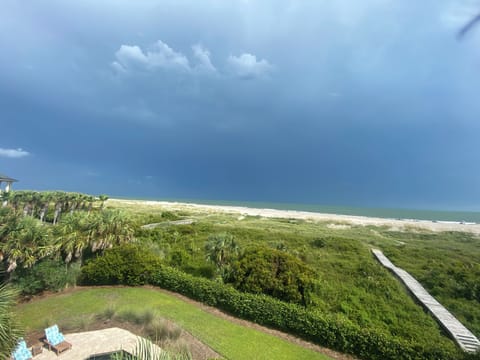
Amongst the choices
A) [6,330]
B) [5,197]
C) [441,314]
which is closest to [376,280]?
[441,314]

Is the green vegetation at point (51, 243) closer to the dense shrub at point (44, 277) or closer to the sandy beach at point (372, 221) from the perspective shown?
the dense shrub at point (44, 277)

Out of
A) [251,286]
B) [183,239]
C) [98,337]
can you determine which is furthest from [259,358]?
[183,239]

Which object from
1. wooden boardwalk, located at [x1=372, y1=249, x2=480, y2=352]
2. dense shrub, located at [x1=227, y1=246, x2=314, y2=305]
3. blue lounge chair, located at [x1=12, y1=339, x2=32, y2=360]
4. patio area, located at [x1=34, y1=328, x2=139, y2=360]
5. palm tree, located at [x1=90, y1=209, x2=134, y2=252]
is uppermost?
palm tree, located at [x1=90, y1=209, x2=134, y2=252]

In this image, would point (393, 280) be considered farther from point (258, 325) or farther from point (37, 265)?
point (37, 265)

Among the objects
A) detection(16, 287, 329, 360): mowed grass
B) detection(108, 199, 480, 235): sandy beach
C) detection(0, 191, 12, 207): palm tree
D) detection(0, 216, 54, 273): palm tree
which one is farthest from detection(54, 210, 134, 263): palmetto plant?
detection(108, 199, 480, 235): sandy beach

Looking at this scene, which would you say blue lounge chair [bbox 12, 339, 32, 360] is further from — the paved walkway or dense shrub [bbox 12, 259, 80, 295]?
dense shrub [bbox 12, 259, 80, 295]

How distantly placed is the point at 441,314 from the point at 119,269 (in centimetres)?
2015

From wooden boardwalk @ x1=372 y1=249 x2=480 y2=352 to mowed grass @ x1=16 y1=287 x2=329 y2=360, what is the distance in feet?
24.5

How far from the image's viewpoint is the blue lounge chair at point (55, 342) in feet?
27.8

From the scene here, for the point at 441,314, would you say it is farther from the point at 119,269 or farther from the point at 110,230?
the point at 110,230

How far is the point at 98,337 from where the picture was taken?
942 cm

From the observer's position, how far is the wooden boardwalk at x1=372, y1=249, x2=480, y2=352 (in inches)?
423

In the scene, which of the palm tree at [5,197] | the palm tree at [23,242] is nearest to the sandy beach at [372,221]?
the palm tree at [5,197]

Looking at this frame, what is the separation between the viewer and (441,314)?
1338 cm
